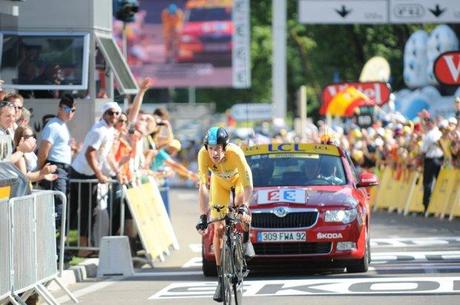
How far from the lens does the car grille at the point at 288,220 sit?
54.7 ft

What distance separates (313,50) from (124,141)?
44664 mm

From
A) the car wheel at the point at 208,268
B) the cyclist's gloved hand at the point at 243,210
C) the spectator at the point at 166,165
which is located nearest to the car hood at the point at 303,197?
the car wheel at the point at 208,268

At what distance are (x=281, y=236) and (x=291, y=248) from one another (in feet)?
0.60

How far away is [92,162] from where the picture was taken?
60.8 ft

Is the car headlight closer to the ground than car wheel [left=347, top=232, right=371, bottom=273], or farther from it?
farther from it

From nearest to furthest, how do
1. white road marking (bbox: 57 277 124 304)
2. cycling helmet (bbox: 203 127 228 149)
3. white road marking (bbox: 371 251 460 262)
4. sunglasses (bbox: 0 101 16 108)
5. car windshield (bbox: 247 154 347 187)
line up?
cycling helmet (bbox: 203 127 228 149) → sunglasses (bbox: 0 101 16 108) → white road marking (bbox: 57 277 124 304) → car windshield (bbox: 247 154 347 187) → white road marking (bbox: 371 251 460 262)

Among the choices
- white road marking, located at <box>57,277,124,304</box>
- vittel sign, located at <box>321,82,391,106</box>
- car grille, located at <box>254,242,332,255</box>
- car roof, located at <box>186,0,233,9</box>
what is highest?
car roof, located at <box>186,0,233,9</box>

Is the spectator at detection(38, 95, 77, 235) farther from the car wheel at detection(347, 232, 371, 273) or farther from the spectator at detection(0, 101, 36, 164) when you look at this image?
the car wheel at detection(347, 232, 371, 273)

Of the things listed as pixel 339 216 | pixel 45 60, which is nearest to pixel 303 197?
pixel 339 216

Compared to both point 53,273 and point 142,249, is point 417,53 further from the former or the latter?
point 53,273

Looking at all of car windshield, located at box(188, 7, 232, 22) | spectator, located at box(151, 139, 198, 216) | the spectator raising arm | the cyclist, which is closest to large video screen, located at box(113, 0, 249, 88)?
car windshield, located at box(188, 7, 232, 22)

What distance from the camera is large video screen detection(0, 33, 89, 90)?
2184 centimetres

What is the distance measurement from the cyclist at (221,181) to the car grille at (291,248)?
2733 millimetres

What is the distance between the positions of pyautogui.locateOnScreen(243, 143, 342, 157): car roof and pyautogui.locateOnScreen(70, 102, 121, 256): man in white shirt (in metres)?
1.72
